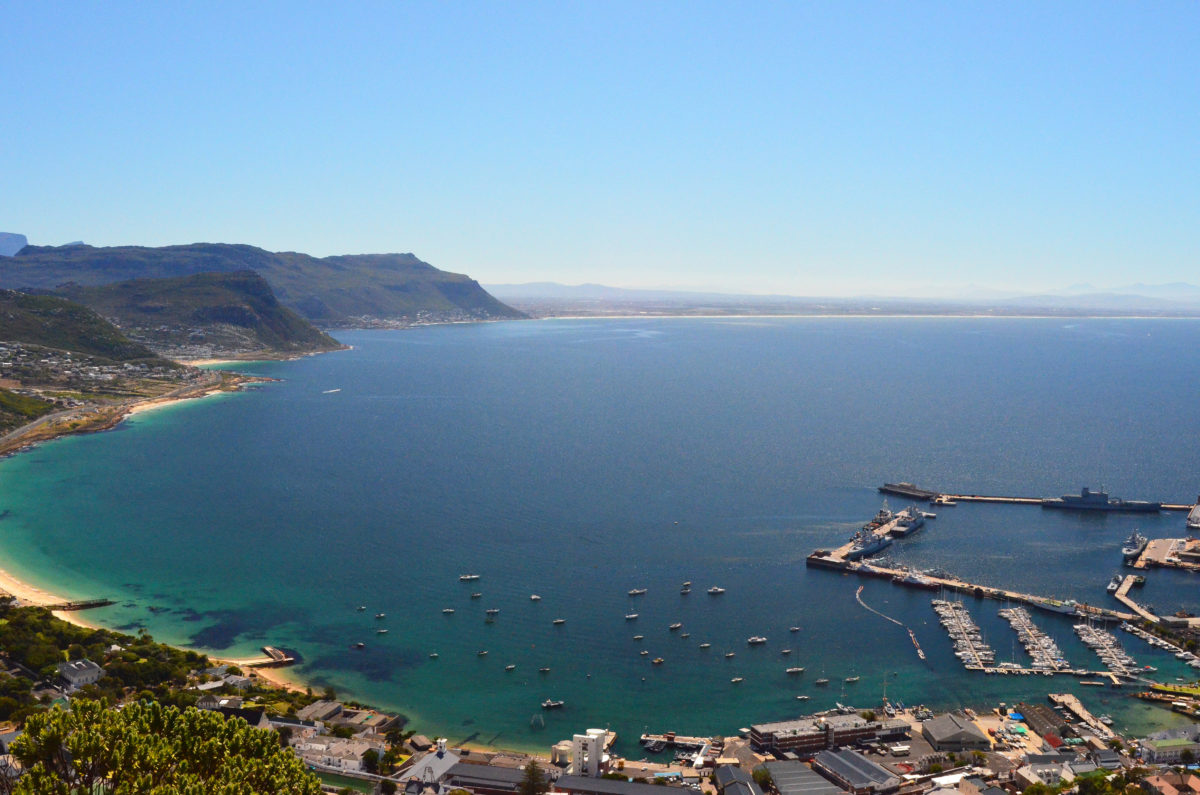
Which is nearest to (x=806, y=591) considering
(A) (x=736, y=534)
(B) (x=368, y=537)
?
(A) (x=736, y=534)

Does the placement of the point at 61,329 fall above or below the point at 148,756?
above

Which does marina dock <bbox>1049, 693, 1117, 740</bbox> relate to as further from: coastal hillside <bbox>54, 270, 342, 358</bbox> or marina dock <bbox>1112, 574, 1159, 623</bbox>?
coastal hillside <bbox>54, 270, 342, 358</bbox>

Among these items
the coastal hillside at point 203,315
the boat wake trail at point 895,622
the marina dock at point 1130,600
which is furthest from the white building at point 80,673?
the coastal hillside at point 203,315

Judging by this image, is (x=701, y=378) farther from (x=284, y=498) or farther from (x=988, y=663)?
(x=988, y=663)

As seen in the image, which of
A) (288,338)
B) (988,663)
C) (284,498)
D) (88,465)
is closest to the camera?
(988,663)

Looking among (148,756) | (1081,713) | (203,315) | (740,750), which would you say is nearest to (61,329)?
(203,315)

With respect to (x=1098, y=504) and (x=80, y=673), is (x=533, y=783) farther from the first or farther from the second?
(x=1098, y=504)
